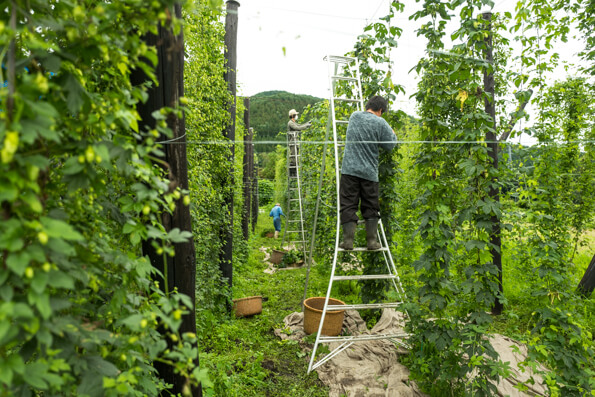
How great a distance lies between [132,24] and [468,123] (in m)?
2.58

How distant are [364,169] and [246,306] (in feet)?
9.24

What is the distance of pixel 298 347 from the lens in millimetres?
4129

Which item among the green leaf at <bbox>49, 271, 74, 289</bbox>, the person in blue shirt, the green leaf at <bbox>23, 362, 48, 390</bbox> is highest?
the green leaf at <bbox>49, 271, 74, 289</bbox>

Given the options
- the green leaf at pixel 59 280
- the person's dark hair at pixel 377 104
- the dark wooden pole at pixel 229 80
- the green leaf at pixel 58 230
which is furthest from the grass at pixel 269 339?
the person's dark hair at pixel 377 104

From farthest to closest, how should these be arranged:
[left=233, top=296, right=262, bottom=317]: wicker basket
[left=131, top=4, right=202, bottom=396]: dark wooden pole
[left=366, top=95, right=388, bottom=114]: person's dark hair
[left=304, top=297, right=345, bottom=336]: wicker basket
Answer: [left=233, top=296, right=262, bottom=317]: wicker basket < [left=304, top=297, right=345, bottom=336]: wicker basket < [left=366, top=95, right=388, bottom=114]: person's dark hair < [left=131, top=4, right=202, bottom=396]: dark wooden pole

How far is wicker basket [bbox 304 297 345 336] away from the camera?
158 inches

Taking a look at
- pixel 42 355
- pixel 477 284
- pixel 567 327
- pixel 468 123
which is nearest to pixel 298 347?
pixel 477 284

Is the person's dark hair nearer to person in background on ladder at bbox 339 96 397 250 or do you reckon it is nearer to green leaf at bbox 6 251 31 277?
person in background on ladder at bbox 339 96 397 250

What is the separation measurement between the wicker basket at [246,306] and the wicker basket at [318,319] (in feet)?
3.13

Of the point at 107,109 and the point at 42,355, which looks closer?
the point at 42,355

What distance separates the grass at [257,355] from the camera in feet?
10.4

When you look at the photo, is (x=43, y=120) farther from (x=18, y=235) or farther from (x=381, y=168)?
(x=381, y=168)

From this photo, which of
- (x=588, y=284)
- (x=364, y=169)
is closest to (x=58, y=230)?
(x=364, y=169)

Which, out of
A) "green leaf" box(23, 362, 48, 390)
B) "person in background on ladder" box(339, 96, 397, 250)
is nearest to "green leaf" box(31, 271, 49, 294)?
"green leaf" box(23, 362, 48, 390)
